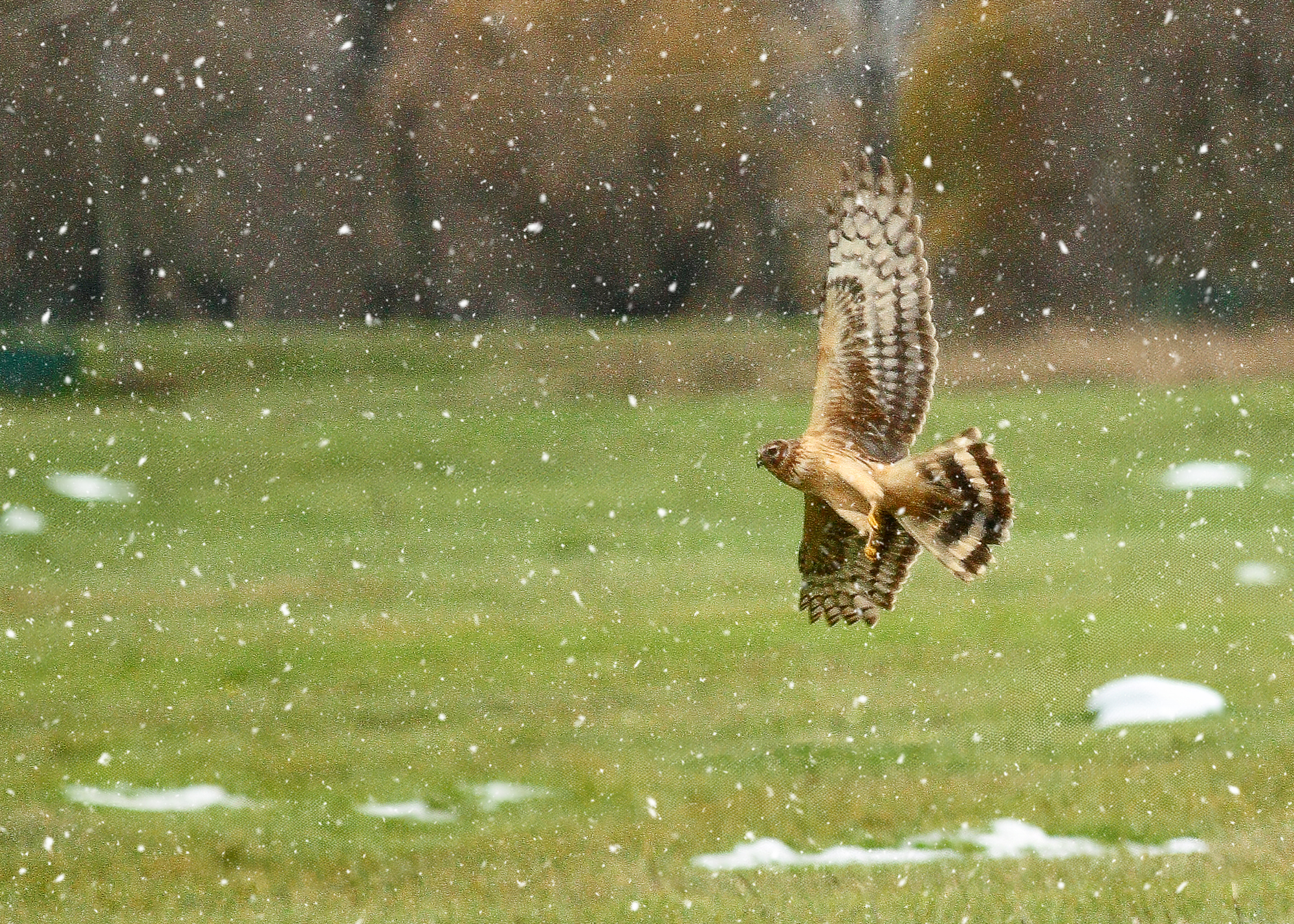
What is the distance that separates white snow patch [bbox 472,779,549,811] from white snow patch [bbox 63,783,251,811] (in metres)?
0.86

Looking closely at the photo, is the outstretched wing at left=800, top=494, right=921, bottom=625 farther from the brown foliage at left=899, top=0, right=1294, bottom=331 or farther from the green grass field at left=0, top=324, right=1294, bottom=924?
the brown foliage at left=899, top=0, right=1294, bottom=331

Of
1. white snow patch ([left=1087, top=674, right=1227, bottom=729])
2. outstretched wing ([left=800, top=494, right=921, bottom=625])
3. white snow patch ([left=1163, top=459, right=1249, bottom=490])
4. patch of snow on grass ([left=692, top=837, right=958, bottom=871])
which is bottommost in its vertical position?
white snow patch ([left=1087, top=674, right=1227, bottom=729])

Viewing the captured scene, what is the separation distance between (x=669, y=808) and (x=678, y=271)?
343 centimetres

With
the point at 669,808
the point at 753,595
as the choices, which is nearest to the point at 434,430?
the point at 753,595

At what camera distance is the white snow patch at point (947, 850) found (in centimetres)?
571

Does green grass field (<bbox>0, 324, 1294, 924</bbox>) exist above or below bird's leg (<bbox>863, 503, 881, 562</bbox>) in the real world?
below

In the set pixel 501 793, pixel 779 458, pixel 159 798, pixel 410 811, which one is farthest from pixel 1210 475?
pixel 779 458

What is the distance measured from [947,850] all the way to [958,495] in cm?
226

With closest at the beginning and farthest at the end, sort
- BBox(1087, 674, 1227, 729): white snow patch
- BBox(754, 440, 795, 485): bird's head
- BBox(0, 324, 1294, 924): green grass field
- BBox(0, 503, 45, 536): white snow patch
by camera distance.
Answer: BBox(754, 440, 795, 485): bird's head
BBox(0, 324, 1294, 924): green grass field
BBox(1087, 674, 1227, 729): white snow patch
BBox(0, 503, 45, 536): white snow patch

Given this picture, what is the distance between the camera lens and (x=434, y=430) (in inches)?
396

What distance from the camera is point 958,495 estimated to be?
3.91 metres

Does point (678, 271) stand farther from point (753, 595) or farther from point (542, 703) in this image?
point (542, 703)

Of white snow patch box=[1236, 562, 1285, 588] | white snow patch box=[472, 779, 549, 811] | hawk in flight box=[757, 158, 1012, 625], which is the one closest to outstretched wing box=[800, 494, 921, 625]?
hawk in flight box=[757, 158, 1012, 625]

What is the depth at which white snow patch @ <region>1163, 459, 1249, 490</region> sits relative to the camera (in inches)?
377
